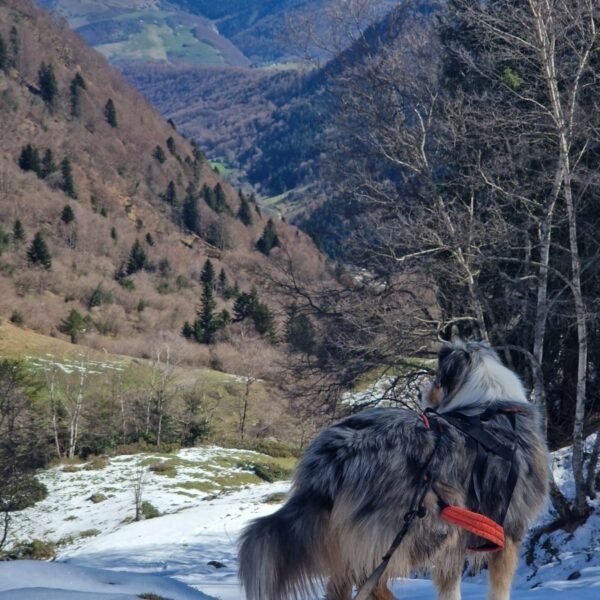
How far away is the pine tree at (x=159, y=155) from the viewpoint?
155375mm

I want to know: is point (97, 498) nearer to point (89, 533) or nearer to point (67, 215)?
point (89, 533)

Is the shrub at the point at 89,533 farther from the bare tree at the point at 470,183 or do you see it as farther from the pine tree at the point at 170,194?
the pine tree at the point at 170,194

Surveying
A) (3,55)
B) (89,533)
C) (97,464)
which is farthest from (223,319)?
(3,55)

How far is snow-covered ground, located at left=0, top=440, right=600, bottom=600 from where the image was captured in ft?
19.0

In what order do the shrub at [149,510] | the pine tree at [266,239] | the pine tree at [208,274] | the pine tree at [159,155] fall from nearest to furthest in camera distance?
the shrub at [149,510], the pine tree at [208,274], the pine tree at [266,239], the pine tree at [159,155]

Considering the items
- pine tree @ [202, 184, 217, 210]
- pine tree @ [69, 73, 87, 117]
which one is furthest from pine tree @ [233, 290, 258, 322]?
pine tree @ [69, 73, 87, 117]

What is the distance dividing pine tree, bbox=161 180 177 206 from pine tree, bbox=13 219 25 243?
141ft

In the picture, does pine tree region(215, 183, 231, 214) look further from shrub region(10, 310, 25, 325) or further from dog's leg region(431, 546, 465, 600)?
dog's leg region(431, 546, 465, 600)

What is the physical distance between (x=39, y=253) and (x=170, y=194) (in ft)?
160

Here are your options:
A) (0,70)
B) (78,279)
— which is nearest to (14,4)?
(0,70)

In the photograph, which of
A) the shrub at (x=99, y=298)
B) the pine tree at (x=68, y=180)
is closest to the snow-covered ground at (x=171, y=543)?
the shrub at (x=99, y=298)

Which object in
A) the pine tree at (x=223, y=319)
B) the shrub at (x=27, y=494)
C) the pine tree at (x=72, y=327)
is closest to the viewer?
the shrub at (x=27, y=494)

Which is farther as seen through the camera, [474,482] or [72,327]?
[72,327]

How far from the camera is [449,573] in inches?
163
